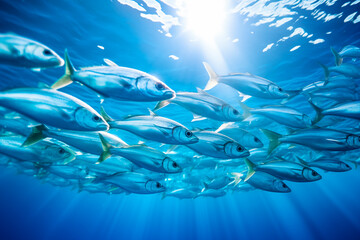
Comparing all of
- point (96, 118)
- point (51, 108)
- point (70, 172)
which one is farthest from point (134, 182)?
point (70, 172)

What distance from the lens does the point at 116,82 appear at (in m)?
2.19

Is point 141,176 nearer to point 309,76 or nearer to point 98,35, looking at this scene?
point 98,35

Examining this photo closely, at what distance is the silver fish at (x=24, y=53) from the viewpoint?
1.63 metres

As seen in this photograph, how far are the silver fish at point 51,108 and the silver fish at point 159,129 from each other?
0.65m

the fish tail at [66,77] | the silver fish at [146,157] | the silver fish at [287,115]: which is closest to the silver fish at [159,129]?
the silver fish at [146,157]

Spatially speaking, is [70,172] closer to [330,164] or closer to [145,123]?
[145,123]

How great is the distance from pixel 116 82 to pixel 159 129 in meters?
1.00

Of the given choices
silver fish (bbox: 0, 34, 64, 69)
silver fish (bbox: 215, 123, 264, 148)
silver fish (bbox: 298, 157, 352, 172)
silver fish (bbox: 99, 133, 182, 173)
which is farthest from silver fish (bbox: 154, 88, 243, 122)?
silver fish (bbox: 298, 157, 352, 172)

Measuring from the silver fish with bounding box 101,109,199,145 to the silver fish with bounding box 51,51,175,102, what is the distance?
26.2 inches

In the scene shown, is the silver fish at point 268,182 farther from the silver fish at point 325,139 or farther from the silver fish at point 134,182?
the silver fish at point 134,182

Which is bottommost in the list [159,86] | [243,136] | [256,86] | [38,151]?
[38,151]

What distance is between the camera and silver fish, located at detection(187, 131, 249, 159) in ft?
10.9

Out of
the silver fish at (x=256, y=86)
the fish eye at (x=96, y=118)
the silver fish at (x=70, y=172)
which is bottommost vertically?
the silver fish at (x=70, y=172)

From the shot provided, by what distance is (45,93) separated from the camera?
2084 mm
